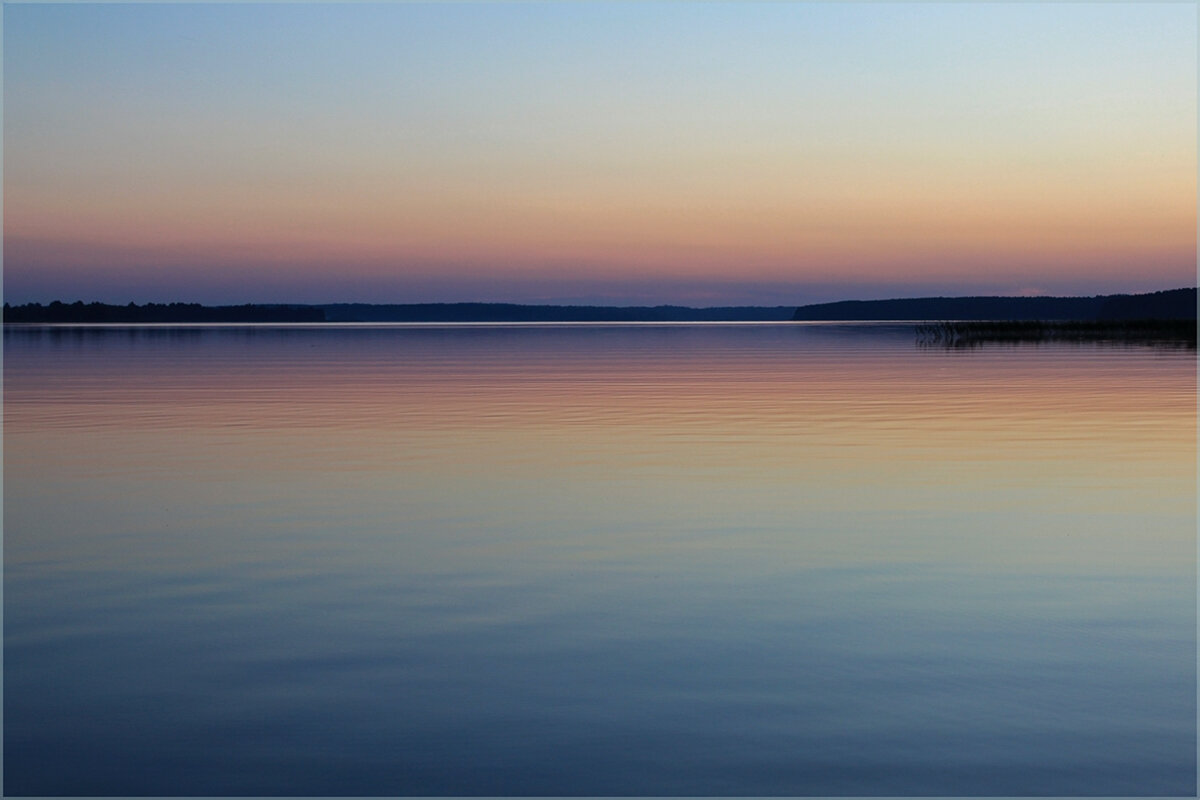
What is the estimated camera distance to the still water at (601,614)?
687 centimetres

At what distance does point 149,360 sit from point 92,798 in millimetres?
53341

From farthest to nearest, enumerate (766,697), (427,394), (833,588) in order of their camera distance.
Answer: (427,394), (833,588), (766,697)

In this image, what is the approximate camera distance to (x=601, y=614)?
388 inches

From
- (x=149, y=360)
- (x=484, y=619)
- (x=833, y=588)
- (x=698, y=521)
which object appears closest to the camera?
(x=484, y=619)

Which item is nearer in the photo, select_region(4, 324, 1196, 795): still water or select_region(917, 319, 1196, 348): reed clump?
select_region(4, 324, 1196, 795): still water

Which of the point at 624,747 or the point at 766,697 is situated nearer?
the point at 624,747

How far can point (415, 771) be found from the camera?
669 cm

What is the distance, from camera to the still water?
22.5ft

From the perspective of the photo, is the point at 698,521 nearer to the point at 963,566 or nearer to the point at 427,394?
the point at 963,566

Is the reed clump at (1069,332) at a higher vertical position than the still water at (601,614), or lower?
higher

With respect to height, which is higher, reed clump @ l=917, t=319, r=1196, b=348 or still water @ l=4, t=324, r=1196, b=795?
reed clump @ l=917, t=319, r=1196, b=348

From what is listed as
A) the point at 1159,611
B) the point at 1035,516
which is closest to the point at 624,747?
the point at 1159,611

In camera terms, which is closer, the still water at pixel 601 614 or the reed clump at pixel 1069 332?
the still water at pixel 601 614

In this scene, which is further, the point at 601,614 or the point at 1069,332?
the point at 1069,332
